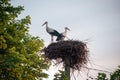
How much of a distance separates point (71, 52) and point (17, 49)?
4.28m

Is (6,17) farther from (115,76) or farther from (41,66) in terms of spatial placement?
(115,76)

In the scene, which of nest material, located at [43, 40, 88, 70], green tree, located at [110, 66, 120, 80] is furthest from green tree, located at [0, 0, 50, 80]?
green tree, located at [110, 66, 120, 80]

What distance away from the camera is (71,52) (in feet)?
52.1

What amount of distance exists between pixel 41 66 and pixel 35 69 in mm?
620

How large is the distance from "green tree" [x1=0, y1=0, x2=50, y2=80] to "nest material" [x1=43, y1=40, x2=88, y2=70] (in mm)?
1792

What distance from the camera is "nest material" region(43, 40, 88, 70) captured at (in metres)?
15.9

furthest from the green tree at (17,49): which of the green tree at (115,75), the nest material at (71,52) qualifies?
the green tree at (115,75)

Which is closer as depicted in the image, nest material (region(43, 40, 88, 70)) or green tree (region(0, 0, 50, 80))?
nest material (region(43, 40, 88, 70))

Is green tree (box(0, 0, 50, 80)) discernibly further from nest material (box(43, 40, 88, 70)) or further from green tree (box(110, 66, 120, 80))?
green tree (box(110, 66, 120, 80))

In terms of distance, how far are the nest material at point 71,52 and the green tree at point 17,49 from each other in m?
1.79

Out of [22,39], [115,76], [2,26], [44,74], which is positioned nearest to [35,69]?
[44,74]

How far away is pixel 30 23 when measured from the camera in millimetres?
20391

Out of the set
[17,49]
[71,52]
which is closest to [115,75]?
[71,52]

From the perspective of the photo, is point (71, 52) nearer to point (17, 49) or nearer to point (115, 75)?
point (115, 75)
